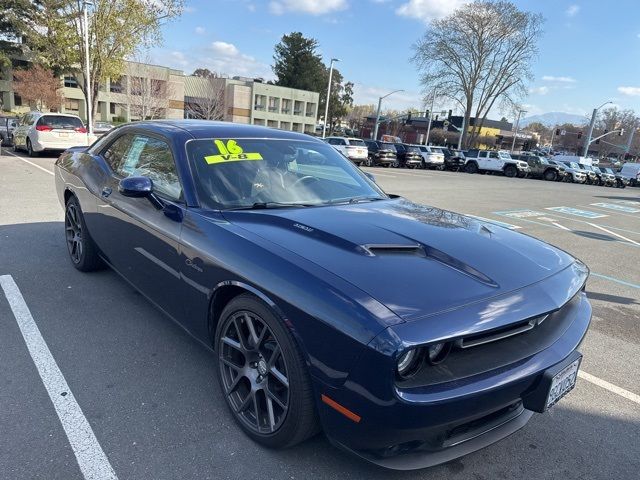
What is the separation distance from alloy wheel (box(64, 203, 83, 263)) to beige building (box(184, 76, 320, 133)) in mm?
58292

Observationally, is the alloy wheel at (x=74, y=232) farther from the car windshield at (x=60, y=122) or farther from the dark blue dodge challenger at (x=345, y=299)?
the car windshield at (x=60, y=122)

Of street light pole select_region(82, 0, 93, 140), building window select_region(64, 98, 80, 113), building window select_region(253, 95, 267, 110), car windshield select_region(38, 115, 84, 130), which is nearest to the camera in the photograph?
car windshield select_region(38, 115, 84, 130)

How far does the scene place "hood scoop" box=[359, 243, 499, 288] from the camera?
2.19 meters

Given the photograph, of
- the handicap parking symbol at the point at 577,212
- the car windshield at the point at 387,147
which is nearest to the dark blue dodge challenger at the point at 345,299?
the handicap parking symbol at the point at 577,212

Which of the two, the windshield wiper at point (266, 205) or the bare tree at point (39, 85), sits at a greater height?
the bare tree at point (39, 85)

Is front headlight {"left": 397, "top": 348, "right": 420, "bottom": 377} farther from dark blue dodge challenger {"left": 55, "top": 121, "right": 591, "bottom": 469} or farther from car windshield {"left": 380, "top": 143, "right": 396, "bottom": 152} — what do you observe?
car windshield {"left": 380, "top": 143, "right": 396, "bottom": 152}

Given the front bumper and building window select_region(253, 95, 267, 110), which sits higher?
building window select_region(253, 95, 267, 110)

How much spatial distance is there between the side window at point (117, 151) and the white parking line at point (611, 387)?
4.07 meters

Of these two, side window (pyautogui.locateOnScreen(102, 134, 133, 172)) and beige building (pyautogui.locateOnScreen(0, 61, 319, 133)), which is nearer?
side window (pyautogui.locateOnScreen(102, 134, 133, 172))

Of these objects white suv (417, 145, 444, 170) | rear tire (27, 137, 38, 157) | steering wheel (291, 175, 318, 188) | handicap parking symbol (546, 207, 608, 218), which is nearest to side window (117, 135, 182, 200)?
steering wheel (291, 175, 318, 188)

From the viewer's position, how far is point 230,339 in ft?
8.16

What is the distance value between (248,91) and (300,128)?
11.9m

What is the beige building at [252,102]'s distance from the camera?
217ft

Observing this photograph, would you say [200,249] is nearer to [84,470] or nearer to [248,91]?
[84,470]
